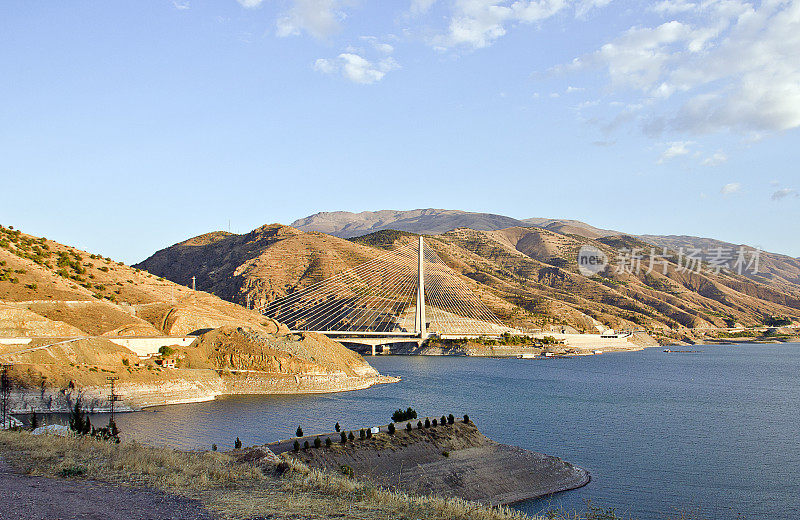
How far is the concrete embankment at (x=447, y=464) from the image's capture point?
979 inches

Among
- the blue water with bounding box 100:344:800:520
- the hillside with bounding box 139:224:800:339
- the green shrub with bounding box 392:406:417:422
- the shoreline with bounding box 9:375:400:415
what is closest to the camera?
the blue water with bounding box 100:344:800:520

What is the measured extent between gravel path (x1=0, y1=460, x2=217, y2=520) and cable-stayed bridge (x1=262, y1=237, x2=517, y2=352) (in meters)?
89.2

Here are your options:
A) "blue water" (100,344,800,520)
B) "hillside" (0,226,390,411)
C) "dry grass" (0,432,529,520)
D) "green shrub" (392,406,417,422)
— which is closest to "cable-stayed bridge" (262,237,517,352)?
"hillside" (0,226,390,411)

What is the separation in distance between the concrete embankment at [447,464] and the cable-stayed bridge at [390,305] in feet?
242

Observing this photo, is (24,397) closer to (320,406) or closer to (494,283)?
(320,406)

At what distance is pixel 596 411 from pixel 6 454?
4053 cm

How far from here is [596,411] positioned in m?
47.4

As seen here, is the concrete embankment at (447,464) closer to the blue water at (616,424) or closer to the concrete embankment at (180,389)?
the blue water at (616,424)

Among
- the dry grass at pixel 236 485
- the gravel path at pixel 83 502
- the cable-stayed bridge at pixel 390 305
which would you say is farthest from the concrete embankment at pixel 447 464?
the cable-stayed bridge at pixel 390 305

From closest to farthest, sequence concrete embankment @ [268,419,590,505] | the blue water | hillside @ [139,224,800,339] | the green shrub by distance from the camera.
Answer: concrete embankment @ [268,419,590,505] → the blue water → the green shrub → hillside @ [139,224,800,339]

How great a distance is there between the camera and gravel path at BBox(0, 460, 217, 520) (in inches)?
424

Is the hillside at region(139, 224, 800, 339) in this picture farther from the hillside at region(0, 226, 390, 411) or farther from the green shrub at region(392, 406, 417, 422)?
the green shrub at region(392, 406, 417, 422)

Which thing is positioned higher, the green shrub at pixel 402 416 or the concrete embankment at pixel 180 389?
Answer: the green shrub at pixel 402 416

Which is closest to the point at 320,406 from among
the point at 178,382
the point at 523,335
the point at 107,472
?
the point at 178,382
